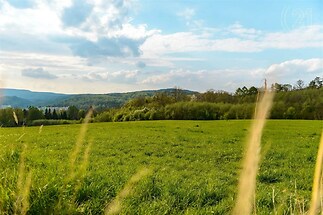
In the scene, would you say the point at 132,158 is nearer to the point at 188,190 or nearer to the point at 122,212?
the point at 188,190

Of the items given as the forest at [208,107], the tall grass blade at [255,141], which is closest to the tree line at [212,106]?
the forest at [208,107]

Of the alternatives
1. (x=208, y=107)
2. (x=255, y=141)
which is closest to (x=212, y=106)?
(x=208, y=107)

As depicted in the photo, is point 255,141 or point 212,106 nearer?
point 255,141

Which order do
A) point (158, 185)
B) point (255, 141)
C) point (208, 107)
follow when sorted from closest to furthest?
1. point (255, 141)
2. point (158, 185)
3. point (208, 107)

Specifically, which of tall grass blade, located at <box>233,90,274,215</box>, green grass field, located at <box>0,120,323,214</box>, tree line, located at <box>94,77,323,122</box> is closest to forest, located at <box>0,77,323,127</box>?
tree line, located at <box>94,77,323,122</box>

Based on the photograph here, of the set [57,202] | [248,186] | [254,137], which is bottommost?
[57,202]

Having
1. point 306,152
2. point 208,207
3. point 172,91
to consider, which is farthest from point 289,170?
point 172,91

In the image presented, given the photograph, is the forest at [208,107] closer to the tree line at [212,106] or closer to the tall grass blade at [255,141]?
the tree line at [212,106]

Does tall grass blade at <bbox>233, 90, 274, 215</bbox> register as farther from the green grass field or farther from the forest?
the forest

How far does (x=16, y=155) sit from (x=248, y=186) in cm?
640

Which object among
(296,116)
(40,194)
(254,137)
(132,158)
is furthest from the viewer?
(296,116)

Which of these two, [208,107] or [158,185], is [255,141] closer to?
[158,185]

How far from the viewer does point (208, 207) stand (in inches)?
242

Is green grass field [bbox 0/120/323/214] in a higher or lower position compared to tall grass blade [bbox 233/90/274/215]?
lower
